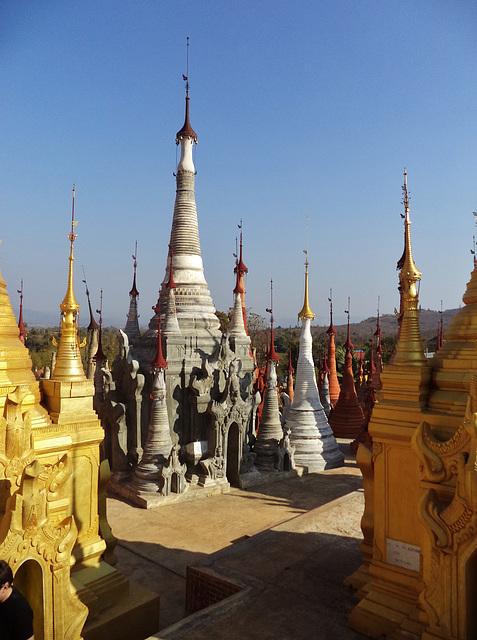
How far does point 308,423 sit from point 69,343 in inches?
525

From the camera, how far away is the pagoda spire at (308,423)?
1947 cm

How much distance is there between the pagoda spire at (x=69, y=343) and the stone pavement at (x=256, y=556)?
3.87 metres

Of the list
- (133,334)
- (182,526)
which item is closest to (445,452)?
(182,526)

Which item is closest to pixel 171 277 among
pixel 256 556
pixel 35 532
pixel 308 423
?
pixel 308 423

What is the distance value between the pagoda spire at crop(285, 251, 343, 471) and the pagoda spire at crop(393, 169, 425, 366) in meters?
12.4

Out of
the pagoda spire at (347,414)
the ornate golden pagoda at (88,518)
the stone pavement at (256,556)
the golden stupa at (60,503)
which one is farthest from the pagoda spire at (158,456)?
the pagoda spire at (347,414)

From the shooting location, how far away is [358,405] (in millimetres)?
24922

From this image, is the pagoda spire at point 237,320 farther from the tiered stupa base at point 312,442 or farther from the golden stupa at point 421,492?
the golden stupa at point 421,492

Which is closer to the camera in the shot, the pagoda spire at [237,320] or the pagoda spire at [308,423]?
the pagoda spire at [308,423]

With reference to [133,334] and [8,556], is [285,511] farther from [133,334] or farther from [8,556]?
[8,556]

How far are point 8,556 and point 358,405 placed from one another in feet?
70.9

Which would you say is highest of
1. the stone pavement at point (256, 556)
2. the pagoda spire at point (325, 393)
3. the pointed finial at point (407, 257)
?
the pointed finial at point (407, 257)

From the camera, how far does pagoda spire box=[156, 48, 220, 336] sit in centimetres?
1922

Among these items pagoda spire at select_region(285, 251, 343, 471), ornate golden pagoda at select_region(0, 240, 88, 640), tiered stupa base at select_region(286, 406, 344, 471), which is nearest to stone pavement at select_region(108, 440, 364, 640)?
ornate golden pagoda at select_region(0, 240, 88, 640)
